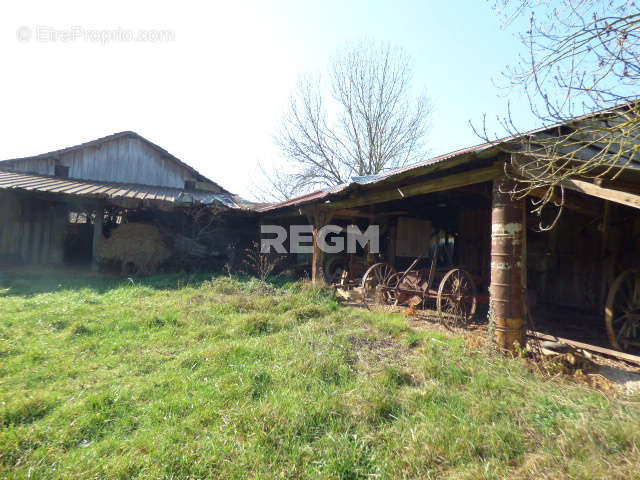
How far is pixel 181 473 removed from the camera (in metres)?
2.40

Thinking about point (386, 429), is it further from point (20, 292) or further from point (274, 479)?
point (20, 292)

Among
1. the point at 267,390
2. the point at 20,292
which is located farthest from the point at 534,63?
the point at 20,292

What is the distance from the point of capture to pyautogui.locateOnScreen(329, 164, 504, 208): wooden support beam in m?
4.80

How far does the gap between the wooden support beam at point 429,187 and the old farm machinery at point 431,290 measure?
1345mm

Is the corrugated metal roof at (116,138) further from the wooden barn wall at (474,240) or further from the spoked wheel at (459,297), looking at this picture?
the spoked wheel at (459,297)

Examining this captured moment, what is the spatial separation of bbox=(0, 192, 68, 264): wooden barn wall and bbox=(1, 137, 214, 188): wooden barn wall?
2.23 metres

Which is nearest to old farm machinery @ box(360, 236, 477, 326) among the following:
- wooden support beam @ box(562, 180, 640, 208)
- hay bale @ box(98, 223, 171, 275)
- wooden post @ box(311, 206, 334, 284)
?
wooden post @ box(311, 206, 334, 284)

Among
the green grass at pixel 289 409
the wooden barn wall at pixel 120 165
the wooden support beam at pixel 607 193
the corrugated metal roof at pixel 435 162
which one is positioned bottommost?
the green grass at pixel 289 409

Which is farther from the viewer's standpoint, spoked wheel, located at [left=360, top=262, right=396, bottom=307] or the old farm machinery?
spoked wheel, located at [left=360, top=262, right=396, bottom=307]

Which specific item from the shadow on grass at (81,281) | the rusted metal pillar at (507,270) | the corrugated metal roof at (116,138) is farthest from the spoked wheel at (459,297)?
the corrugated metal roof at (116,138)

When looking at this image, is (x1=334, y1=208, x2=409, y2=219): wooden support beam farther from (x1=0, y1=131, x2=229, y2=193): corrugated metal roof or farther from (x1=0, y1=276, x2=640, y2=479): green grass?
(x1=0, y1=131, x2=229, y2=193): corrugated metal roof

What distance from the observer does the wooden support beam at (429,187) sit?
480cm

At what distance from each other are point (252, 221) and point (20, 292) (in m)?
7.54

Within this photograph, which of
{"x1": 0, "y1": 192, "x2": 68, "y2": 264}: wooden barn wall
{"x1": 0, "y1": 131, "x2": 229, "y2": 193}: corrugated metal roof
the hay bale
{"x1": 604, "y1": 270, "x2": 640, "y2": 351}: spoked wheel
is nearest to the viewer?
{"x1": 604, "y1": 270, "x2": 640, "y2": 351}: spoked wheel
